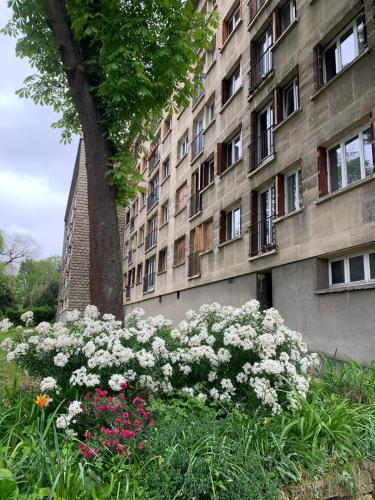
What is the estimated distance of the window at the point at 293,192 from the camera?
430 inches

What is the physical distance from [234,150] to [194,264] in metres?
5.13

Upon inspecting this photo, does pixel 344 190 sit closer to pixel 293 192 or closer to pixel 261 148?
pixel 293 192

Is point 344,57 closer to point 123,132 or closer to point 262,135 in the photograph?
point 262,135

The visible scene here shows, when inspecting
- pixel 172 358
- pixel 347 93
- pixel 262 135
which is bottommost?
pixel 172 358

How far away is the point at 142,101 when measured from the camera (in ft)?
19.1

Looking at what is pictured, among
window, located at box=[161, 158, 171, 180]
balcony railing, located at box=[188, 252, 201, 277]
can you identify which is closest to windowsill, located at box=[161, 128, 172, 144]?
window, located at box=[161, 158, 171, 180]

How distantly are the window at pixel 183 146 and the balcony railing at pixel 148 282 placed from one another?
7.60 m

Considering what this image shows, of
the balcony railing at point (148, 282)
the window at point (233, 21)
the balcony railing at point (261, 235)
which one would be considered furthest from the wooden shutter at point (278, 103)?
the balcony railing at point (148, 282)

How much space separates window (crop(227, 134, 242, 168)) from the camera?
49.9 feet

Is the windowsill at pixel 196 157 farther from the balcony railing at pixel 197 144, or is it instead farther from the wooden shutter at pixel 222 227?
the wooden shutter at pixel 222 227

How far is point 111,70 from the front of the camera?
515 cm

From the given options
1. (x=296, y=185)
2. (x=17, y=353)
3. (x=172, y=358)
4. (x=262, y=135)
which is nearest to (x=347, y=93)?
(x=296, y=185)

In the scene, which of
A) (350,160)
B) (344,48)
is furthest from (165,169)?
(350,160)

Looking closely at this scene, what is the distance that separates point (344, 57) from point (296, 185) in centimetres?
326
